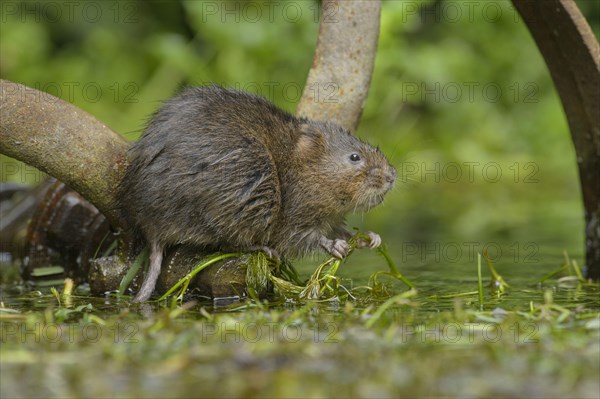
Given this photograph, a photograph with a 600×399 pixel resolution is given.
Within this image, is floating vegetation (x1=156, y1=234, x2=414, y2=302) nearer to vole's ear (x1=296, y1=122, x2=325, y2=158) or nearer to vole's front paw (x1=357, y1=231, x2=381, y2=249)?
vole's front paw (x1=357, y1=231, x2=381, y2=249)

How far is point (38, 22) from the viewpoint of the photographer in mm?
10031

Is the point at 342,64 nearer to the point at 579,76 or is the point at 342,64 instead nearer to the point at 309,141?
the point at 309,141

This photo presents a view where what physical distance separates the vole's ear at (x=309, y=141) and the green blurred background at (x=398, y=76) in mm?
3353

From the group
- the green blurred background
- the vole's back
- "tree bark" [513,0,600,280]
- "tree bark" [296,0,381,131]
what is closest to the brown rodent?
the vole's back

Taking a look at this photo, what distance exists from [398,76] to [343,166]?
525 cm

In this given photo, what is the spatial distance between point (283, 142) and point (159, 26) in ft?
21.2

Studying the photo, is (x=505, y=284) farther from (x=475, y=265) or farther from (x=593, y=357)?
(x=593, y=357)

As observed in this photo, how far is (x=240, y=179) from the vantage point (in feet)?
12.9

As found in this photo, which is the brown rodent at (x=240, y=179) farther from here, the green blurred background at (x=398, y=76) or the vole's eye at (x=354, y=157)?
the green blurred background at (x=398, y=76)

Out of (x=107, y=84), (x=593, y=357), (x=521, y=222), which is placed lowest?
(x=593, y=357)

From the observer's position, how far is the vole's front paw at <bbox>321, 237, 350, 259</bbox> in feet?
13.7

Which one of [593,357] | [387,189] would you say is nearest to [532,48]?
[387,189]

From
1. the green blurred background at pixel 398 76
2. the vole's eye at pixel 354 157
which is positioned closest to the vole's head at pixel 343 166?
the vole's eye at pixel 354 157

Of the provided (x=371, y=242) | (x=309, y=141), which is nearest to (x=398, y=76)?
(x=309, y=141)
